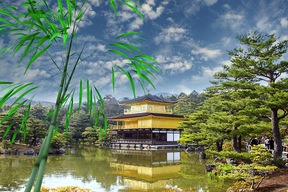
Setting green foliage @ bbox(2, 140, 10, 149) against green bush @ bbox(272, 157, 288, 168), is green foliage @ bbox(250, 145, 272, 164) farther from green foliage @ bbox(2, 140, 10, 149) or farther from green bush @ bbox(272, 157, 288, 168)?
green foliage @ bbox(2, 140, 10, 149)

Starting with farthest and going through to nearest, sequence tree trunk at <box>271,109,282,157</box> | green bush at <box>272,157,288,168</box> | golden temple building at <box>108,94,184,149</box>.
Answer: golden temple building at <box>108,94,184,149</box> < tree trunk at <box>271,109,282,157</box> < green bush at <box>272,157,288,168</box>

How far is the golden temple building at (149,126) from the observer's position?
87.6 feet

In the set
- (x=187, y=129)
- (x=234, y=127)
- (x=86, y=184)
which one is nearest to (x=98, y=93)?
(x=86, y=184)

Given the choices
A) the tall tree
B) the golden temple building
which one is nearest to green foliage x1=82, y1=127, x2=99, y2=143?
the golden temple building

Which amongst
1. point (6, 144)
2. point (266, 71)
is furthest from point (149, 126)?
point (266, 71)

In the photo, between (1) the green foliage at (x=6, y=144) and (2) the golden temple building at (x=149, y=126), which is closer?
(1) the green foliage at (x=6, y=144)

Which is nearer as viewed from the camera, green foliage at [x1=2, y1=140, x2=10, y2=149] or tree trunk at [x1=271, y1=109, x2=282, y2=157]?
tree trunk at [x1=271, y1=109, x2=282, y2=157]

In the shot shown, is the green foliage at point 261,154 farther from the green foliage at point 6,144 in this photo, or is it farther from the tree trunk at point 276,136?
the green foliage at point 6,144

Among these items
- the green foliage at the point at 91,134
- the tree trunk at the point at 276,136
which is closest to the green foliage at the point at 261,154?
the tree trunk at the point at 276,136

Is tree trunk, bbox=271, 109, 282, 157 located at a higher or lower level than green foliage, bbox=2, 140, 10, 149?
higher

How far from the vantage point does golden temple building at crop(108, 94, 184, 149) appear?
2670cm

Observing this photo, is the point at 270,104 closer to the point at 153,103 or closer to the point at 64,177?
the point at 64,177

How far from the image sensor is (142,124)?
92.2ft

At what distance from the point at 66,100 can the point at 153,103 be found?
2779 cm
